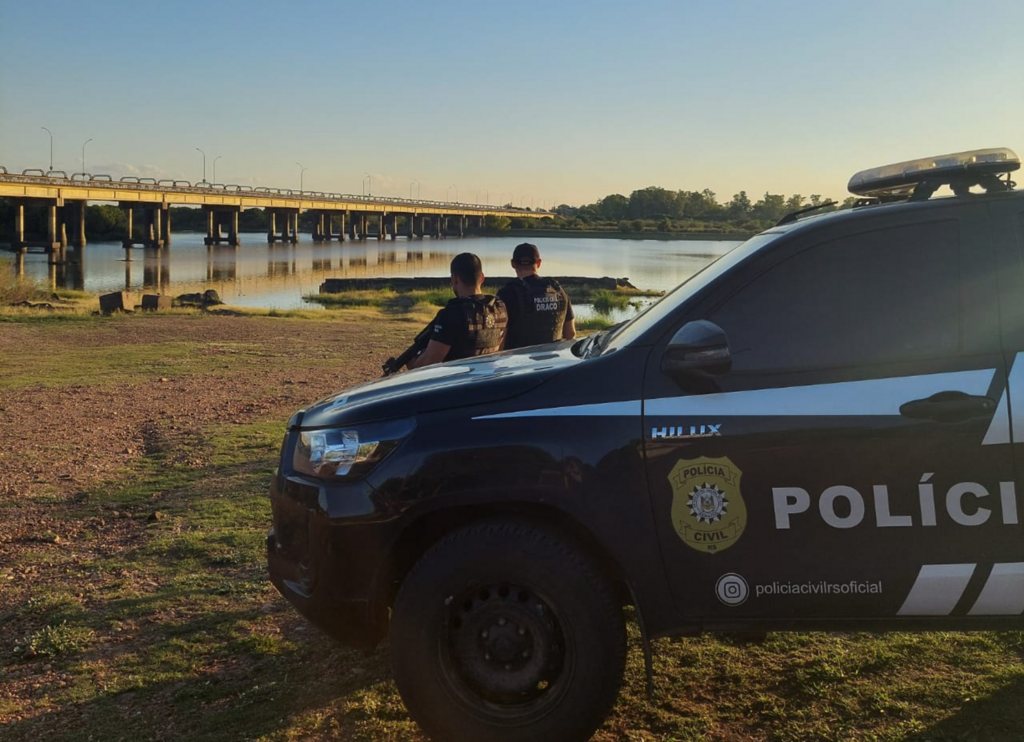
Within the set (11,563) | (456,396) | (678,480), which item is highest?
(456,396)

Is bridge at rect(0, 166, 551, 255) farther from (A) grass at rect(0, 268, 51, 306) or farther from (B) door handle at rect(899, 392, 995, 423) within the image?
(B) door handle at rect(899, 392, 995, 423)

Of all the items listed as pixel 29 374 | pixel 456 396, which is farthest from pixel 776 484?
pixel 29 374

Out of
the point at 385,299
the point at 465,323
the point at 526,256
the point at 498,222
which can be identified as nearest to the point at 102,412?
the point at 526,256

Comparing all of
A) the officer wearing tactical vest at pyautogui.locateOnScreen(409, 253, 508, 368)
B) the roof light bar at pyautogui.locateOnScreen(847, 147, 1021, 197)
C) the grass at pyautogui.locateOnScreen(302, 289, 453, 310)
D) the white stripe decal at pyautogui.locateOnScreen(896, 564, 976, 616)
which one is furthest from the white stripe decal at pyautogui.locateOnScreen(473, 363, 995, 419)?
the grass at pyautogui.locateOnScreen(302, 289, 453, 310)

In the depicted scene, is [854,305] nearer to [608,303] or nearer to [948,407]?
[948,407]

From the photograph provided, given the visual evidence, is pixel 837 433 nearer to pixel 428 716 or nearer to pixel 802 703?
pixel 802 703

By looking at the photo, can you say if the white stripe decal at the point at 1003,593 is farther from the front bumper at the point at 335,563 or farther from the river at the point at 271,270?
the river at the point at 271,270

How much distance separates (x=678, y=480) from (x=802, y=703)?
1288 mm

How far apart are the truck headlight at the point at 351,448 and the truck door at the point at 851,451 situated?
92 cm

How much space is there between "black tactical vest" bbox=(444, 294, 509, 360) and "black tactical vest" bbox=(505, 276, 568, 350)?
1.02 ft

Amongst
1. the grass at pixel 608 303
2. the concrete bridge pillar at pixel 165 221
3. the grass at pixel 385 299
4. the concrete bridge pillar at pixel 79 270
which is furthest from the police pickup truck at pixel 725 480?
the concrete bridge pillar at pixel 165 221

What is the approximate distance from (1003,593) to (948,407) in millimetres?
642

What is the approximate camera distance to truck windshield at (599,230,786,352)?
3.37 meters

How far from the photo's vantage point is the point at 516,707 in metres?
3.17
